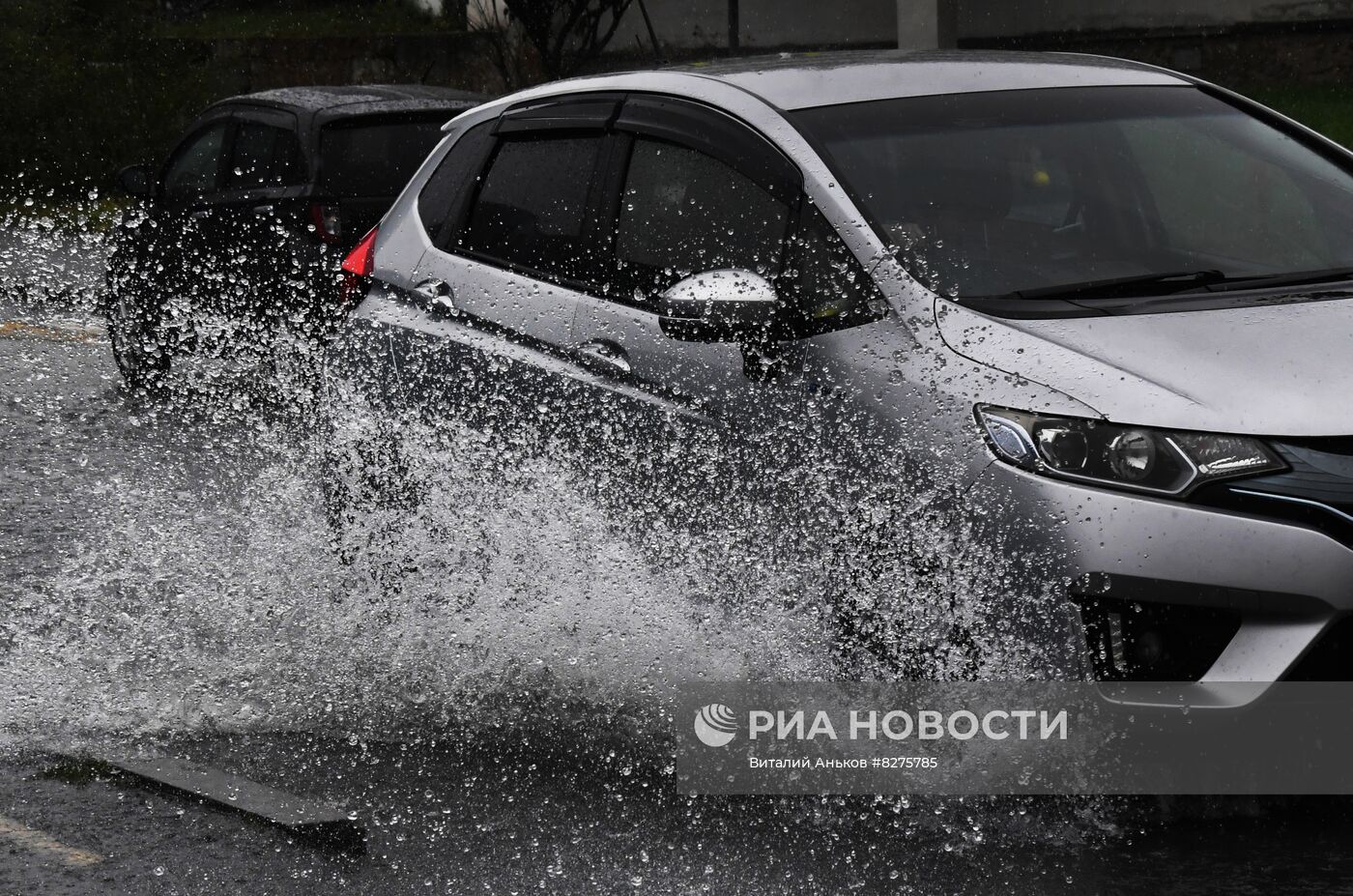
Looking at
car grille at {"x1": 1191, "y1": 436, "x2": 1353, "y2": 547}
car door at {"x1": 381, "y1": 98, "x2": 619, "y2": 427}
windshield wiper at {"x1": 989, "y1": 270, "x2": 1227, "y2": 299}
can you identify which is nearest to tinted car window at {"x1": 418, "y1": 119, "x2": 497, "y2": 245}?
car door at {"x1": 381, "y1": 98, "x2": 619, "y2": 427}

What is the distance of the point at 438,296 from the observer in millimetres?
6043

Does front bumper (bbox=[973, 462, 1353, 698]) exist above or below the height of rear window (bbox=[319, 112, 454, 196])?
below

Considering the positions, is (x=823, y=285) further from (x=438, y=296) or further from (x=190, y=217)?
(x=190, y=217)

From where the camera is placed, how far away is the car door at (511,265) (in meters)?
5.51

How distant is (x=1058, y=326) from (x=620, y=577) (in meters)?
1.34

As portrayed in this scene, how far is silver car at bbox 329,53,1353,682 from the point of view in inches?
157

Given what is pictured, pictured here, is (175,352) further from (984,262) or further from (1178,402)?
(1178,402)

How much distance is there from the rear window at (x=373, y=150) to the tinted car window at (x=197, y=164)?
121 cm

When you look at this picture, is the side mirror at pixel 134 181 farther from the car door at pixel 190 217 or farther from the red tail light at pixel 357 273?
the red tail light at pixel 357 273

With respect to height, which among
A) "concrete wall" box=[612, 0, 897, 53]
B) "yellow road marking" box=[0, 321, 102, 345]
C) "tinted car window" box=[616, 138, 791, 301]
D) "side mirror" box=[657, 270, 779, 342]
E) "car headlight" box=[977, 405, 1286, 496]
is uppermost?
"concrete wall" box=[612, 0, 897, 53]

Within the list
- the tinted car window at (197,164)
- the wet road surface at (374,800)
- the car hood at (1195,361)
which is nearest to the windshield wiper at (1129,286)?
the car hood at (1195,361)

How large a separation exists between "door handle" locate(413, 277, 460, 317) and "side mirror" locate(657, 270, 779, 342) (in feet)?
4.16

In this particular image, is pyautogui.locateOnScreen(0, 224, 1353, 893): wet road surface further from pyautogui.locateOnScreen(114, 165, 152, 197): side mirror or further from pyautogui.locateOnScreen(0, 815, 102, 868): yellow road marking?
pyautogui.locateOnScreen(114, 165, 152, 197): side mirror

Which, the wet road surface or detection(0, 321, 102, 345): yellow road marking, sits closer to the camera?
the wet road surface
